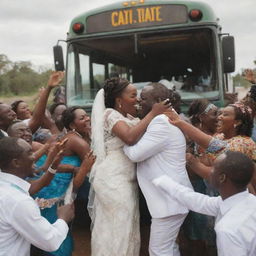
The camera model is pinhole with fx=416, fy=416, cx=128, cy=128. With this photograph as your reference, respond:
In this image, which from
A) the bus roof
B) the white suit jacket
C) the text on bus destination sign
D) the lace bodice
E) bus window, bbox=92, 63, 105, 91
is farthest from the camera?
bus window, bbox=92, 63, 105, 91

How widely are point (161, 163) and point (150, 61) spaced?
322 centimetres

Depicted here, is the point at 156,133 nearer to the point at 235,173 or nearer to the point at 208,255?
the point at 235,173

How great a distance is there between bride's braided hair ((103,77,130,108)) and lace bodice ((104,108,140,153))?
10 cm

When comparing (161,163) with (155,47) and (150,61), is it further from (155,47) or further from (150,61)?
(150,61)

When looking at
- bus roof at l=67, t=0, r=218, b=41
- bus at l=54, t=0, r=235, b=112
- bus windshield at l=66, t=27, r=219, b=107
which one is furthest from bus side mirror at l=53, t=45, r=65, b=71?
bus roof at l=67, t=0, r=218, b=41

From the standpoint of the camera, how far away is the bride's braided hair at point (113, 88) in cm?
316

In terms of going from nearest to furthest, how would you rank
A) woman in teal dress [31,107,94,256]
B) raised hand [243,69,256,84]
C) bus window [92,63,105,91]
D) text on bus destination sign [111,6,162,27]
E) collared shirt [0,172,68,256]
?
collared shirt [0,172,68,256], woman in teal dress [31,107,94,256], raised hand [243,69,256,84], text on bus destination sign [111,6,162,27], bus window [92,63,105,91]

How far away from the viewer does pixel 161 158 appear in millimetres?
2926

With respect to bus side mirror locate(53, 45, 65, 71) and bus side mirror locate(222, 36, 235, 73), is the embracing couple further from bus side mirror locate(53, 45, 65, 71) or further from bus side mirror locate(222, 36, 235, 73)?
bus side mirror locate(53, 45, 65, 71)

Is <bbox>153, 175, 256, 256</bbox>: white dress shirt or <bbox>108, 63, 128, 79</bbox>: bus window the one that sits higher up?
<bbox>108, 63, 128, 79</bbox>: bus window

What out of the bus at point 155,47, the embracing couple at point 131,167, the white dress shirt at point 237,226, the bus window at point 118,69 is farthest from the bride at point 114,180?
the bus window at point 118,69

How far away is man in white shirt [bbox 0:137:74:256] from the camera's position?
212 centimetres

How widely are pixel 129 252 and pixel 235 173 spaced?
4.54ft

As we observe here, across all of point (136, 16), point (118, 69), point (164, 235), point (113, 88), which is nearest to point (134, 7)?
point (136, 16)
